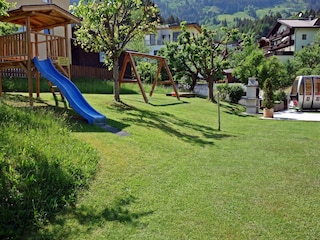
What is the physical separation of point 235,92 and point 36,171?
19.5 m

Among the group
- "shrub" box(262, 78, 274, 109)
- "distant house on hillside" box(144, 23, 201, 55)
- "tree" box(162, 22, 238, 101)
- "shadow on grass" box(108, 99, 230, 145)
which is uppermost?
"distant house on hillside" box(144, 23, 201, 55)

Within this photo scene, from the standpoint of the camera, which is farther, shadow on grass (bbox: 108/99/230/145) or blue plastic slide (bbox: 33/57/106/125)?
shadow on grass (bbox: 108/99/230/145)

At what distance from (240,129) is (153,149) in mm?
5040

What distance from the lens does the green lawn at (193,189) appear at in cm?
375

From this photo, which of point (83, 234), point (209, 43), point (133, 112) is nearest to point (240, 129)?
point (133, 112)

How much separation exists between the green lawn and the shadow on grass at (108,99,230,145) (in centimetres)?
11

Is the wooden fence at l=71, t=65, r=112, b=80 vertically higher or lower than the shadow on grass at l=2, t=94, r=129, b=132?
higher

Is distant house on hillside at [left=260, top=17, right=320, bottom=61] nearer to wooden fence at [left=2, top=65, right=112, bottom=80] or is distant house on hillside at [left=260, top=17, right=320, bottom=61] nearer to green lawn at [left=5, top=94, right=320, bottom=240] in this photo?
wooden fence at [left=2, top=65, right=112, bottom=80]

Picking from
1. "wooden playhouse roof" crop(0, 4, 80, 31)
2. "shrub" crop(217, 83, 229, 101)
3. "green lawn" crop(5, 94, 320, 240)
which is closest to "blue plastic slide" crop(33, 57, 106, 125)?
"green lawn" crop(5, 94, 320, 240)

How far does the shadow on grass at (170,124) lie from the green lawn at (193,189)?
11 centimetres

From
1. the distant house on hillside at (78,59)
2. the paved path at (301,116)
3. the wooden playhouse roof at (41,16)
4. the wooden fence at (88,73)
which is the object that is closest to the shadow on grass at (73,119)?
the wooden playhouse roof at (41,16)

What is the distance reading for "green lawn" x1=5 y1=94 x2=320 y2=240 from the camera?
3748mm

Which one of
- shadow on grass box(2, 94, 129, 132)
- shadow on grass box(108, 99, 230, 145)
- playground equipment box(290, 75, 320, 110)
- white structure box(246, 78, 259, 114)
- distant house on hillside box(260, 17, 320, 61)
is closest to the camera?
shadow on grass box(2, 94, 129, 132)

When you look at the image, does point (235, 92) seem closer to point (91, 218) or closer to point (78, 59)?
point (78, 59)
